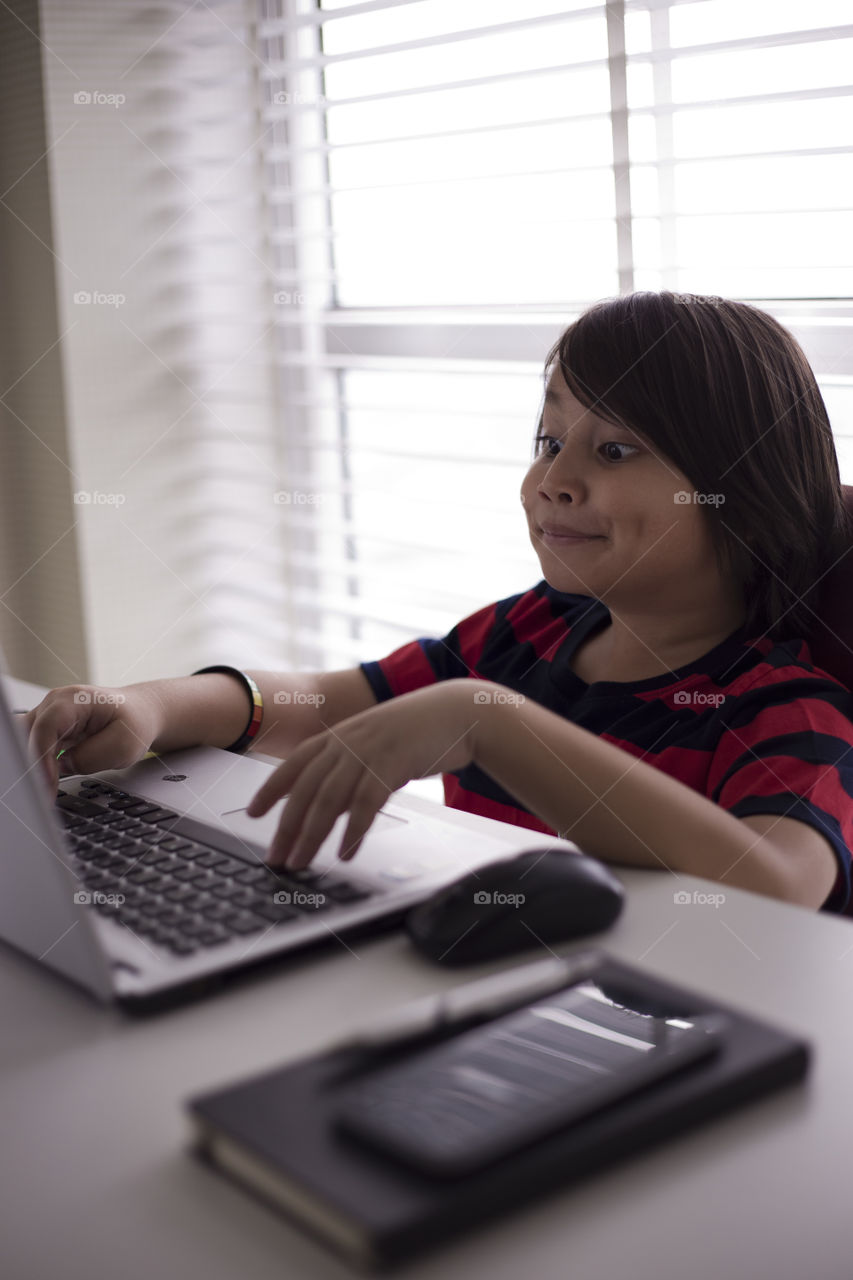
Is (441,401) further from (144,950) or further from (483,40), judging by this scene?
(144,950)

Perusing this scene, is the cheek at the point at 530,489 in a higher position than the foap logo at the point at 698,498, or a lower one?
higher

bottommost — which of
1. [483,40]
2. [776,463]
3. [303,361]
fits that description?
[776,463]

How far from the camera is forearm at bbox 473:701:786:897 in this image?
703 millimetres

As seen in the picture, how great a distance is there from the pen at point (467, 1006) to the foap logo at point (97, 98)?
1.95 meters

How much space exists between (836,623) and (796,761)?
18cm

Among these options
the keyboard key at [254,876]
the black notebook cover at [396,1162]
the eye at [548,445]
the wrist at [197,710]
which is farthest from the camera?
the eye at [548,445]

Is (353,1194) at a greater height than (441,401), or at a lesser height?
lesser

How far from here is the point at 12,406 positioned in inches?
86.0

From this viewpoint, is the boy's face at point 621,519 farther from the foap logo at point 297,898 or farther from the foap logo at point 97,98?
the foap logo at point 97,98

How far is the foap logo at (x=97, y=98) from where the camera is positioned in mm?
2023

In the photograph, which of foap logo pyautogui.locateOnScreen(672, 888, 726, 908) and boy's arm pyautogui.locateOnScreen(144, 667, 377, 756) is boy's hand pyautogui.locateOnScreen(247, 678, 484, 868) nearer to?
foap logo pyautogui.locateOnScreen(672, 888, 726, 908)

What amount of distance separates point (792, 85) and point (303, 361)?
1.04m

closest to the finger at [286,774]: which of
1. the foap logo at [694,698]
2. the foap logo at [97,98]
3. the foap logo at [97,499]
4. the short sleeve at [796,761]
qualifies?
the short sleeve at [796,761]

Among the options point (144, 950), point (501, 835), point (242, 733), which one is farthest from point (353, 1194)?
point (242, 733)
